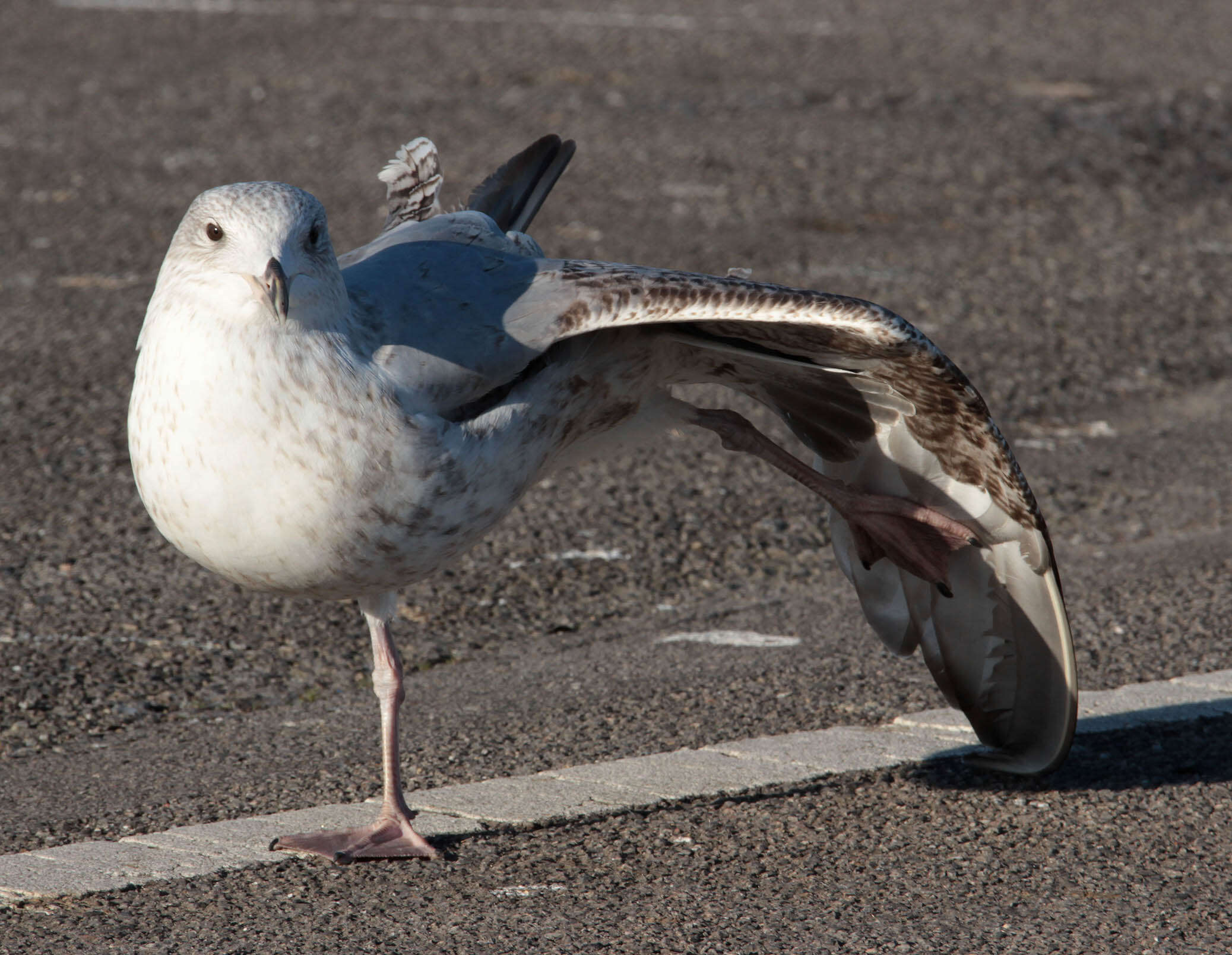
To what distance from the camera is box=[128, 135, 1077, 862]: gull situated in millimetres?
3650

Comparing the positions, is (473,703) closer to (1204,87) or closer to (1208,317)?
(1208,317)

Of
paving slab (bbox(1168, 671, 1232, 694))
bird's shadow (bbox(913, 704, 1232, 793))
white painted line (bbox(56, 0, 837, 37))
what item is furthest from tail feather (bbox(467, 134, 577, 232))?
white painted line (bbox(56, 0, 837, 37))

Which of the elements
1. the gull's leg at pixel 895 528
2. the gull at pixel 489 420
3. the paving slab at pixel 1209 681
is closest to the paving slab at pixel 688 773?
the gull at pixel 489 420

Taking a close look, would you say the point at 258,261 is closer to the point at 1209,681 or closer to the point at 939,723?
the point at 939,723

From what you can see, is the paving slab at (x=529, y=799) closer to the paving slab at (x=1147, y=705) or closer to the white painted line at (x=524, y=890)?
the white painted line at (x=524, y=890)

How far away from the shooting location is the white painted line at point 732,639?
5.27 metres

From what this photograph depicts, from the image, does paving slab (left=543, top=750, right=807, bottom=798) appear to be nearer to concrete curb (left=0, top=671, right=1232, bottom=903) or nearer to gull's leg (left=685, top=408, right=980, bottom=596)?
concrete curb (left=0, top=671, right=1232, bottom=903)

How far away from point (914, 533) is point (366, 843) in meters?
1.65

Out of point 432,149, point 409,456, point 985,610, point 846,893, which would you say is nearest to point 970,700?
point 985,610

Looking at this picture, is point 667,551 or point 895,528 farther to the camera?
point 667,551

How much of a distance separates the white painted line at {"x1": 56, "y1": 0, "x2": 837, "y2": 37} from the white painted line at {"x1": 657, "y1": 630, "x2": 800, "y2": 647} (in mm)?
10087

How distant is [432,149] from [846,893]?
8.21 feet

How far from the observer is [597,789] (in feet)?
13.9

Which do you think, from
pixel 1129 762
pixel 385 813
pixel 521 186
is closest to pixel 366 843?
pixel 385 813
